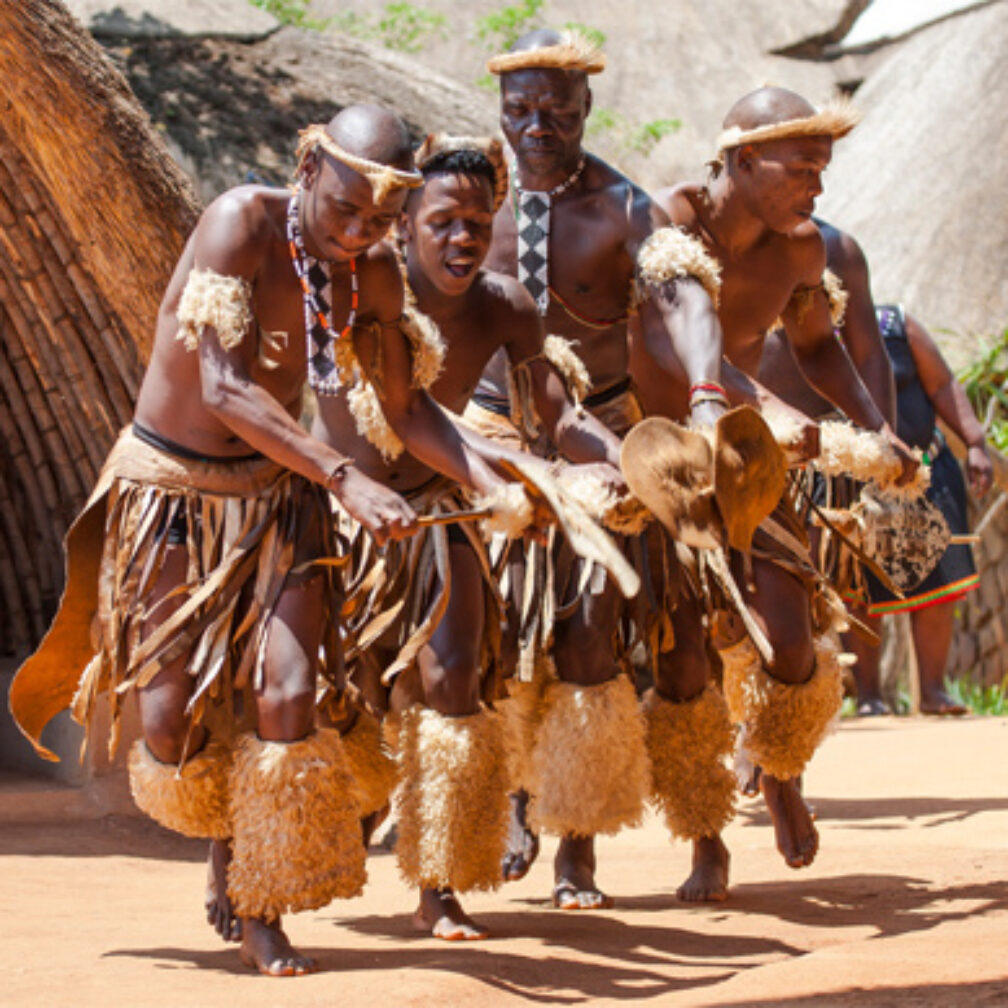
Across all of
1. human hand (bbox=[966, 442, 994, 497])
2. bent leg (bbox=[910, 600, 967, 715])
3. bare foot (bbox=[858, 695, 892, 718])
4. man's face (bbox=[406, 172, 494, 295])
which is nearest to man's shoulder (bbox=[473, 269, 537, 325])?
man's face (bbox=[406, 172, 494, 295])

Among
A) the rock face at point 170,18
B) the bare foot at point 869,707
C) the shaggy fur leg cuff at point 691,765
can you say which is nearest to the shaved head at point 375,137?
the shaggy fur leg cuff at point 691,765

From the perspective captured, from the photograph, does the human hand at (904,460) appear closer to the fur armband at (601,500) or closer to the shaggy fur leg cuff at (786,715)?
the shaggy fur leg cuff at (786,715)

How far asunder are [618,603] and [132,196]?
2.00 meters

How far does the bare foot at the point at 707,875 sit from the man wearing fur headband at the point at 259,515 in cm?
115

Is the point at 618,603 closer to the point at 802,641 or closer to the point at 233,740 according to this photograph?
the point at 802,641

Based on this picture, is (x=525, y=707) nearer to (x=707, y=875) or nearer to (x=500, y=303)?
(x=707, y=875)

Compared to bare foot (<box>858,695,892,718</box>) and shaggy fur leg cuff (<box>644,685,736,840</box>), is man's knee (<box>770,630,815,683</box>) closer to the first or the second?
shaggy fur leg cuff (<box>644,685,736,840</box>)

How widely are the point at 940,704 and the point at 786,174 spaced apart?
4.87 metres

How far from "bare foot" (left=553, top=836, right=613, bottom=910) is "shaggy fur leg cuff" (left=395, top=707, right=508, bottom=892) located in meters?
0.44

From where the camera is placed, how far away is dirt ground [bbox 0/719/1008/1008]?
3.14 m

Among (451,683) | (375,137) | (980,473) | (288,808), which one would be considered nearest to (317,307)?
(375,137)

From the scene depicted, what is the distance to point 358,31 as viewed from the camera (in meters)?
14.9

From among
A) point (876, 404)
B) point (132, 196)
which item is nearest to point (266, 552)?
point (132, 196)

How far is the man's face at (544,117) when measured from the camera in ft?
14.9
